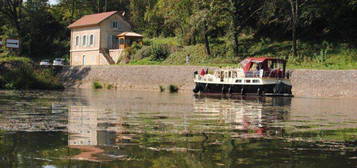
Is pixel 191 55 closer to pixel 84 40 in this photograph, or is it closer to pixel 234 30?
pixel 234 30

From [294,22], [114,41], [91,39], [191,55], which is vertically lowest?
[191,55]

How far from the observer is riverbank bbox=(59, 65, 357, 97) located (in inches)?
1672

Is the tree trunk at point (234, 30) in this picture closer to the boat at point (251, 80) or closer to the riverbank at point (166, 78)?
the riverbank at point (166, 78)

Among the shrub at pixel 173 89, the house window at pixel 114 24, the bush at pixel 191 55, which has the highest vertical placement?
the house window at pixel 114 24

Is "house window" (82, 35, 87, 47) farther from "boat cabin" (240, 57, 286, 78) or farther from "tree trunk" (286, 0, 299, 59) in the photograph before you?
"boat cabin" (240, 57, 286, 78)

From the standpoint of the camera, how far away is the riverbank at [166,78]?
42469 mm

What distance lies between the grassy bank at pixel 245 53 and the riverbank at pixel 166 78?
9.55 feet

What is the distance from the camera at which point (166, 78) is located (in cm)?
5338

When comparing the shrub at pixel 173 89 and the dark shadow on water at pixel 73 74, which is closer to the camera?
the shrub at pixel 173 89

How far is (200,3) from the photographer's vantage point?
5888 centimetres

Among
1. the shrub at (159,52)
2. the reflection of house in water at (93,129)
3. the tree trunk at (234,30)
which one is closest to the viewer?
the reflection of house in water at (93,129)

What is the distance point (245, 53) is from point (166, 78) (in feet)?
29.6

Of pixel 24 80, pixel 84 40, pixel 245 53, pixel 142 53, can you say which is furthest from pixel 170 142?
pixel 84 40

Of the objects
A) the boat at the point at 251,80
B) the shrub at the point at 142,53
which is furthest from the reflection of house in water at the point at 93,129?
the shrub at the point at 142,53
